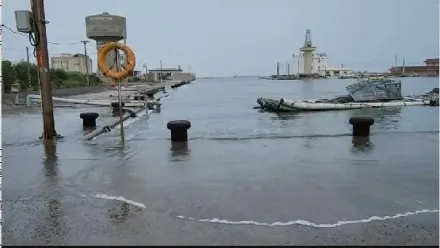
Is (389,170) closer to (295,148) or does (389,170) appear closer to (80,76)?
(295,148)

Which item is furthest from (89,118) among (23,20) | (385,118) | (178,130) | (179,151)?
(385,118)

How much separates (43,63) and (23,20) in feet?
3.65

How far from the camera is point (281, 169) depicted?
6711 millimetres

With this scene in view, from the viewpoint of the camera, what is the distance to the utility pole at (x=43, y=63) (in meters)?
9.62

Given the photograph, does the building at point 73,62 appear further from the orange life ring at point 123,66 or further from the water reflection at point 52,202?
the water reflection at point 52,202

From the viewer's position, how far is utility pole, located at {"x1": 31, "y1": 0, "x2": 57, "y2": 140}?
31.6 ft

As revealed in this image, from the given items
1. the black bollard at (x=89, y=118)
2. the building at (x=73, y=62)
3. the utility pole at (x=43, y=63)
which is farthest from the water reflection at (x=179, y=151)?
the building at (x=73, y=62)

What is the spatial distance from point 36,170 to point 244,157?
3.78 meters

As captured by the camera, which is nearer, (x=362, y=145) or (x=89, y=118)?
(x=362, y=145)

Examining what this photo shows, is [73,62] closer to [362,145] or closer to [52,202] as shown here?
[362,145]

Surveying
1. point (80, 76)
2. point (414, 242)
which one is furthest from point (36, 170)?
point (80, 76)

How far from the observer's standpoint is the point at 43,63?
32.3 ft

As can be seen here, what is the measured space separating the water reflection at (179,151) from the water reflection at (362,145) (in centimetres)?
353

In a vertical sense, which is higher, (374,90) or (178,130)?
(178,130)
